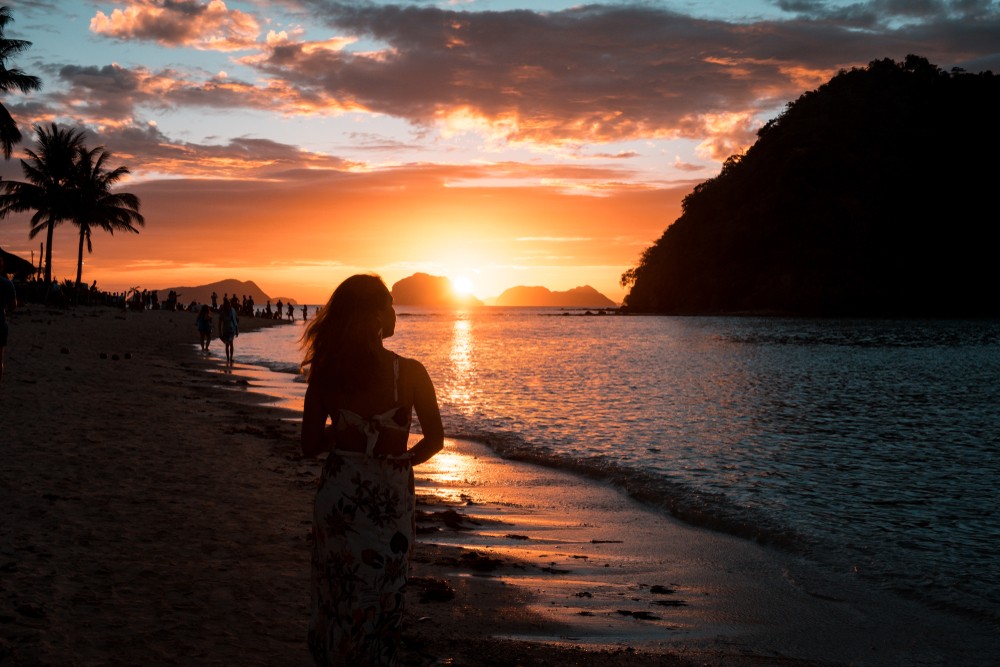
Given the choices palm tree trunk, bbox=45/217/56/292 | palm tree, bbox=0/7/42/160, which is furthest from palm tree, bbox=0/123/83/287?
palm tree, bbox=0/7/42/160

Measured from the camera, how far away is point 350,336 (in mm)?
3094

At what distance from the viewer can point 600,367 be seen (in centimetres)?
3161

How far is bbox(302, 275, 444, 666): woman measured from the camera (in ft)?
10.1

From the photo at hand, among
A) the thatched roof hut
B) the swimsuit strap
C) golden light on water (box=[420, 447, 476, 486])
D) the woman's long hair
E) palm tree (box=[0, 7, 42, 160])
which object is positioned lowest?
golden light on water (box=[420, 447, 476, 486])

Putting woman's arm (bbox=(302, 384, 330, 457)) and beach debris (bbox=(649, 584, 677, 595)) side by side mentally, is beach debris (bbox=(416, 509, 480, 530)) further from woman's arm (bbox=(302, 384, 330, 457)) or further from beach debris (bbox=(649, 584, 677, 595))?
woman's arm (bbox=(302, 384, 330, 457))

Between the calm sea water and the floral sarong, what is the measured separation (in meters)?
4.92

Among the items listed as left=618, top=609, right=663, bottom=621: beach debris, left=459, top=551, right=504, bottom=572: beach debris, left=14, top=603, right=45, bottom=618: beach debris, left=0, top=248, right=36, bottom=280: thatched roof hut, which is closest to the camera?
left=14, top=603, right=45, bottom=618: beach debris

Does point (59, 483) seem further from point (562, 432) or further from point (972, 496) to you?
point (972, 496)

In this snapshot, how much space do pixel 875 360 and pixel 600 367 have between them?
47.6 feet

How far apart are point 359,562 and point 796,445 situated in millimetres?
12048

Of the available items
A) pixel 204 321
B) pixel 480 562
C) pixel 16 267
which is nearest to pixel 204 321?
pixel 204 321

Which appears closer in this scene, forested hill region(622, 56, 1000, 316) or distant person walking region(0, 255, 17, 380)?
distant person walking region(0, 255, 17, 380)

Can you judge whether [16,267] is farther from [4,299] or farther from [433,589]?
[433,589]

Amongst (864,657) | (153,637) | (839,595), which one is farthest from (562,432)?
(153,637)
